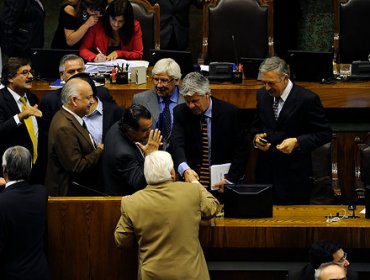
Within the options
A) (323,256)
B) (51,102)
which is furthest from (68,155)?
(323,256)

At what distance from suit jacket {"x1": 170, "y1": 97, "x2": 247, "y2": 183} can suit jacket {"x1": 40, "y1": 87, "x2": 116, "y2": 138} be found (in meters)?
0.57

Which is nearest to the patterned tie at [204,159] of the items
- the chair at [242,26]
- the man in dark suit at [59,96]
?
the man in dark suit at [59,96]

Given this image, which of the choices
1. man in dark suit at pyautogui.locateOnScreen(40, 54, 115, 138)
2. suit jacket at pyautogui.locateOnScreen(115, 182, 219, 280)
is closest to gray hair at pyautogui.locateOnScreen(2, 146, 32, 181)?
suit jacket at pyautogui.locateOnScreen(115, 182, 219, 280)

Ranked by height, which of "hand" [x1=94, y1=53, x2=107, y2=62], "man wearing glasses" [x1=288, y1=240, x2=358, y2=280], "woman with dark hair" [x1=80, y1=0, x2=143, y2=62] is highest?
"woman with dark hair" [x1=80, y1=0, x2=143, y2=62]

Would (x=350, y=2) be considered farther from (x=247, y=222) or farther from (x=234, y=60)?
(x=247, y=222)

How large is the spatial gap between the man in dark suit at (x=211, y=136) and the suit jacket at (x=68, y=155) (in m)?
0.46

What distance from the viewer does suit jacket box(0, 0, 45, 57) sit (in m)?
8.05

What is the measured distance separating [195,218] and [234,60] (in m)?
3.05

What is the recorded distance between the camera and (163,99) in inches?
256

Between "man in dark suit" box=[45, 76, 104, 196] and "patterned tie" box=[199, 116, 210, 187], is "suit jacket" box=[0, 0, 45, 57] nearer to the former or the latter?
"man in dark suit" box=[45, 76, 104, 196]

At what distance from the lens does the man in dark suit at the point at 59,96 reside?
6621mm

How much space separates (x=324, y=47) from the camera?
9.22 meters

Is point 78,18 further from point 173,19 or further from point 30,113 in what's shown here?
point 30,113

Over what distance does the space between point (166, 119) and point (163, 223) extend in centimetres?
137
